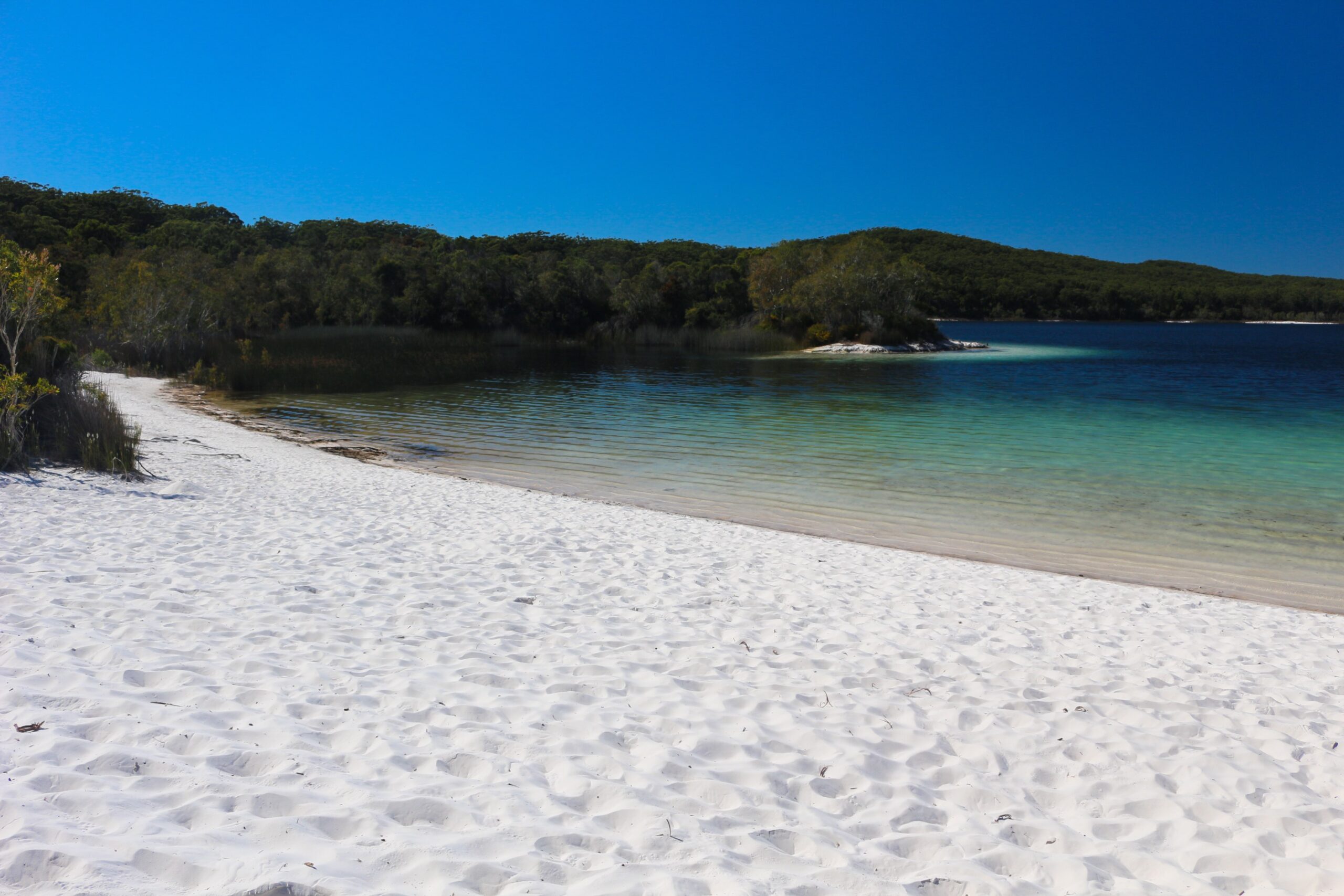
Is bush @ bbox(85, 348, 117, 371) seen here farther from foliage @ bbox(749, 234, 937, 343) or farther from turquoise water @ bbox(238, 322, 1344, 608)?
foliage @ bbox(749, 234, 937, 343)

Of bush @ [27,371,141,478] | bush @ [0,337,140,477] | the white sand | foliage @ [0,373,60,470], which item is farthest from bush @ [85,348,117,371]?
the white sand

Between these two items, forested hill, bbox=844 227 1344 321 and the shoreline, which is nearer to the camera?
the shoreline

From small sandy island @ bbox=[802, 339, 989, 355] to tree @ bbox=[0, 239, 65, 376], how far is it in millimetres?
48306

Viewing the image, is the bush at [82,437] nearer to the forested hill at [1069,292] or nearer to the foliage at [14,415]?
the foliage at [14,415]

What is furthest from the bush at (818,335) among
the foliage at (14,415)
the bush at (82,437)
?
the foliage at (14,415)

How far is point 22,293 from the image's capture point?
37.4 ft

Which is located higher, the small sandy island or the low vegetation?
the small sandy island

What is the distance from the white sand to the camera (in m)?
2.88

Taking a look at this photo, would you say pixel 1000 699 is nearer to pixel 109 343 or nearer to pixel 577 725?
pixel 577 725

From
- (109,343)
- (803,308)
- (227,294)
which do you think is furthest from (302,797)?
(803,308)

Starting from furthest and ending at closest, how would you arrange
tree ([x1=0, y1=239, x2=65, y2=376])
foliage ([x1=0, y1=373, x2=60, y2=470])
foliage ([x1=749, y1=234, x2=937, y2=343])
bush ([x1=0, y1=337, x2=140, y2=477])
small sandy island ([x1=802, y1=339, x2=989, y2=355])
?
foliage ([x1=749, y1=234, x2=937, y2=343]) < small sandy island ([x1=802, y1=339, x2=989, y2=355]) < tree ([x1=0, y1=239, x2=65, y2=376]) < bush ([x1=0, y1=337, x2=140, y2=477]) < foliage ([x1=0, y1=373, x2=60, y2=470])

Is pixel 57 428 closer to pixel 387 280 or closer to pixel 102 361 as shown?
pixel 102 361

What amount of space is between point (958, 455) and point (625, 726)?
541 inches

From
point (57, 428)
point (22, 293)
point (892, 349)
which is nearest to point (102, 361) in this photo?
point (22, 293)
